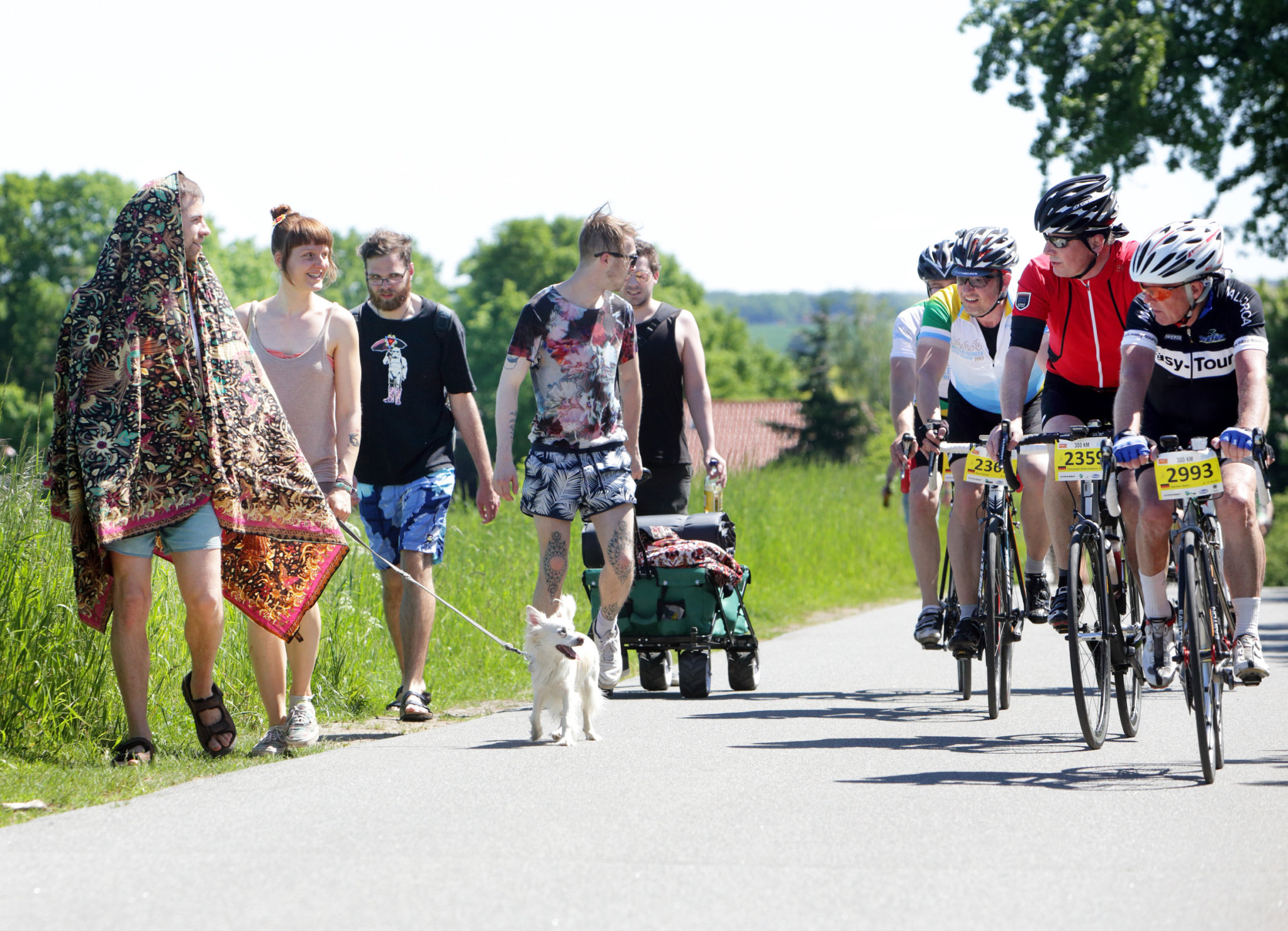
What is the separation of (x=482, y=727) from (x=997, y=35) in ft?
77.9

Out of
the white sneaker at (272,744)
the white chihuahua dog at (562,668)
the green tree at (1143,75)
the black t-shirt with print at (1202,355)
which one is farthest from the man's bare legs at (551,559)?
the green tree at (1143,75)

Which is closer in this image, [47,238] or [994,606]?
[994,606]

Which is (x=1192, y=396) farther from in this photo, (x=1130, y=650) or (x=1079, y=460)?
(x=1130, y=650)

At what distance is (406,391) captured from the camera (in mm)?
8320

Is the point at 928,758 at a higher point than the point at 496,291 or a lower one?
lower

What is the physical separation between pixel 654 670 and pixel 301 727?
263 centimetres

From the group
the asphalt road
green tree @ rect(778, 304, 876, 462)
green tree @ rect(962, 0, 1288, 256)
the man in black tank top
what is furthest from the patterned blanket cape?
green tree @ rect(778, 304, 876, 462)

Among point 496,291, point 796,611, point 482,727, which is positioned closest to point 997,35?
point 796,611

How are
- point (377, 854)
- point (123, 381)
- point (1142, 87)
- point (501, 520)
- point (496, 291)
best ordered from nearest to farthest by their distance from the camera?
1. point (377, 854)
2. point (123, 381)
3. point (501, 520)
4. point (1142, 87)
5. point (496, 291)

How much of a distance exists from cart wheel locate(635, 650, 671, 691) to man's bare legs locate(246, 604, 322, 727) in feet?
7.91

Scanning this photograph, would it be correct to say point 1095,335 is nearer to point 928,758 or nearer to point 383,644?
point 928,758

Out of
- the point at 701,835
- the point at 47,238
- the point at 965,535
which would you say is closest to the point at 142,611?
the point at 701,835

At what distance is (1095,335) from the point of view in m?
7.85

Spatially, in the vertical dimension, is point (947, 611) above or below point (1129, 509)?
below
